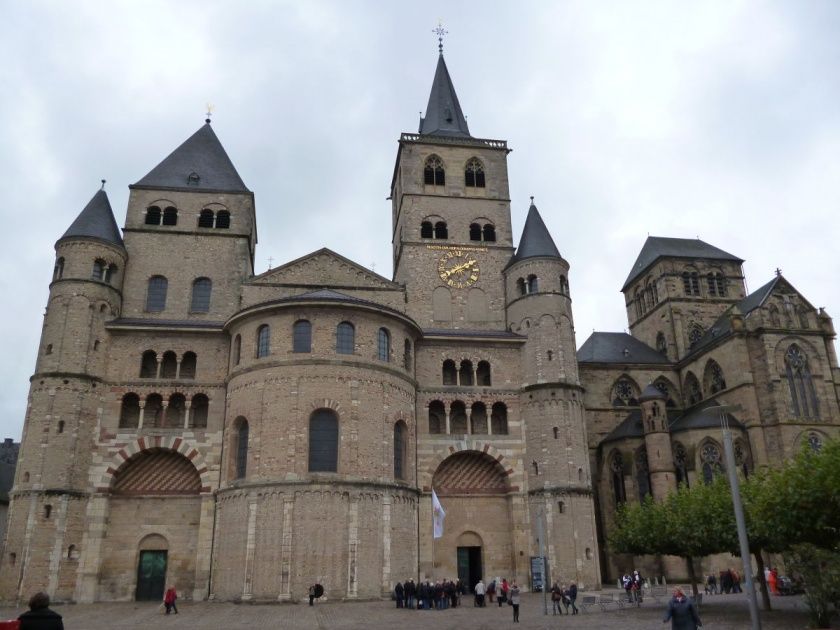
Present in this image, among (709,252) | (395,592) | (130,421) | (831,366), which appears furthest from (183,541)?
(709,252)

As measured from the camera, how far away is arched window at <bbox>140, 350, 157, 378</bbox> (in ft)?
120

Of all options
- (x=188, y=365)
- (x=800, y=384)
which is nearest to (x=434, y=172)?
(x=188, y=365)

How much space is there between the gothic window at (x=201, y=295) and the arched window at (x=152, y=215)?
4971 millimetres

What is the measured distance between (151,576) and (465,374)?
1925cm

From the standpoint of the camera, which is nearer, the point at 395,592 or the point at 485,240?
the point at 395,592

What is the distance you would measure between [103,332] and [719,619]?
31098 millimetres

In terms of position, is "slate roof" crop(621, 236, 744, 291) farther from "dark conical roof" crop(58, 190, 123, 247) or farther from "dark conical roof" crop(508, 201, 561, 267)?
"dark conical roof" crop(58, 190, 123, 247)

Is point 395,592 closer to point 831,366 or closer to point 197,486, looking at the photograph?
point 197,486

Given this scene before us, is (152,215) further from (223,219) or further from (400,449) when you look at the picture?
(400,449)

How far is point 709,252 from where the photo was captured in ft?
200

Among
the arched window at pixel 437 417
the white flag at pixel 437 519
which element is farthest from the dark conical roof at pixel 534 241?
the white flag at pixel 437 519

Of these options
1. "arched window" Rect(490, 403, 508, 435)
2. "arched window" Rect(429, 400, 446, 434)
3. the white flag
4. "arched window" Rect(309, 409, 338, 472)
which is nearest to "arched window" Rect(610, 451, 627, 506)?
"arched window" Rect(490, 403, 508, 435)

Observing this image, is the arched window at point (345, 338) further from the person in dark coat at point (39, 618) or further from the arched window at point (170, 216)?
the person in dark coat at point (39, 618)

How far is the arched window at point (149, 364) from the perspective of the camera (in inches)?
1444
